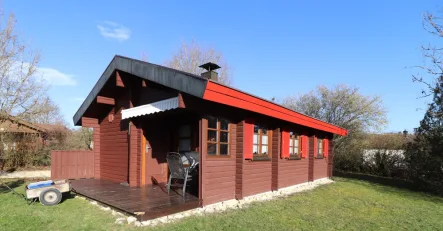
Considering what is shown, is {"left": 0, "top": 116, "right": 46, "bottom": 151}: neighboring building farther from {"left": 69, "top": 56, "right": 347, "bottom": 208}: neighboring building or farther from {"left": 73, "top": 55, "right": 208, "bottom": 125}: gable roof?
{"left": 73, "top": 55, "right": 208, "bottom": 125}: gable roof

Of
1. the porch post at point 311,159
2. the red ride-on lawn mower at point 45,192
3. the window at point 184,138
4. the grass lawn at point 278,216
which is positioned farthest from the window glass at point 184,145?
the porch post at point 311,159

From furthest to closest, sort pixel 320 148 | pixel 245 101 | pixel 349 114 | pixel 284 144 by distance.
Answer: pixel 349 114, pixel 320 148, pixel 284 144, pixel 245 101

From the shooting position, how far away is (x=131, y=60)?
6012 mm

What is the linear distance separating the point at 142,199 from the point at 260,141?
10.2ft

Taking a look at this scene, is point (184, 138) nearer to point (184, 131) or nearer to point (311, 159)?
point (184, 131)

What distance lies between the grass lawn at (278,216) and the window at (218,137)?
1191mm

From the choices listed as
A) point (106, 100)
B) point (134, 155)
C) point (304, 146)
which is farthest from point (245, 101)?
point (304, 146)

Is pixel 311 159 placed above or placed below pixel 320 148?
below

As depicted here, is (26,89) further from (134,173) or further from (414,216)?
(414,216)

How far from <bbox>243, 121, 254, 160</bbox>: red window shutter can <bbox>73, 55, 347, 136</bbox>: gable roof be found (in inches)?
20.1

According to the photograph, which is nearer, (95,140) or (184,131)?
(184,131)

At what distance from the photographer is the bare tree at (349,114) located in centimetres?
1554

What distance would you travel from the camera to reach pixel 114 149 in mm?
8070

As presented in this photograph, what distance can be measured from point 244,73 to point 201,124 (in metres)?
19.6
